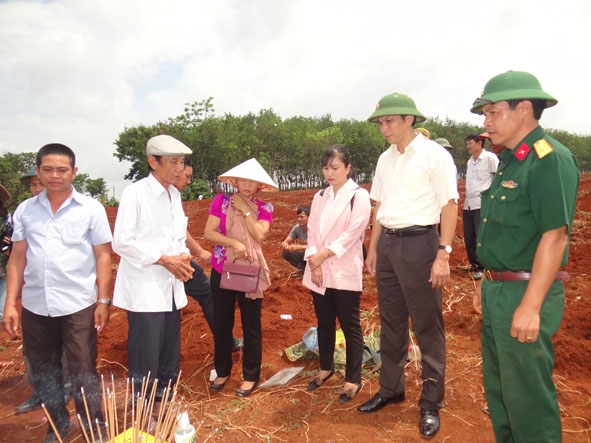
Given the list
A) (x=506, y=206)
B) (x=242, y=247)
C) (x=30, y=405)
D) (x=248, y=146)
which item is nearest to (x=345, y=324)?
(x=242, y=247)

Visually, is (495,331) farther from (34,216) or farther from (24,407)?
(24,407)

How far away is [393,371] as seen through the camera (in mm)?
2988

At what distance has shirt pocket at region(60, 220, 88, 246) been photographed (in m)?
2.64

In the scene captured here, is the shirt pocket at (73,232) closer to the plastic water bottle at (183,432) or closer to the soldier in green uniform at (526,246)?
the plastic water bottle at (183,432)

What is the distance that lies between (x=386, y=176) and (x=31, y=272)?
2428 millimetres

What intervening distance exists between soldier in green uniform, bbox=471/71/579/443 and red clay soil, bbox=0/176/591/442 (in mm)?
960

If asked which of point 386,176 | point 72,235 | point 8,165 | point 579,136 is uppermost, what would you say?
point 579,136

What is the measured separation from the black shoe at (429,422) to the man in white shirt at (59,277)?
2143 millimetres

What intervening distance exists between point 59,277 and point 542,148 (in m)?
2.77

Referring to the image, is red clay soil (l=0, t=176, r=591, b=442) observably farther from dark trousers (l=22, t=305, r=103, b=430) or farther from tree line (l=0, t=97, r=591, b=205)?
tree line (l=0, t=97, r=591, b=205)

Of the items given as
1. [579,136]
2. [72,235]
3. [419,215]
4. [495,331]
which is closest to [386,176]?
[419,215]

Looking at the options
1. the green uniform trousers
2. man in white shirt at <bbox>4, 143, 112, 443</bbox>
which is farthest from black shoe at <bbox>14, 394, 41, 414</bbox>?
the green uniform trousers

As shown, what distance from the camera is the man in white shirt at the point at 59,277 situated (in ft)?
8.60

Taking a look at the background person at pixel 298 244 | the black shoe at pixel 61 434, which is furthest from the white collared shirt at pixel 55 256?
the background person at pixel 298 244
